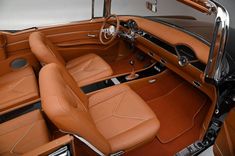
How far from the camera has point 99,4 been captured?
3.00 m

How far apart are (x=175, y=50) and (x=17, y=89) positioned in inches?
50.0

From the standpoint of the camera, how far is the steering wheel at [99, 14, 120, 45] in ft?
7.02

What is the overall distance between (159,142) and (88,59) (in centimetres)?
103

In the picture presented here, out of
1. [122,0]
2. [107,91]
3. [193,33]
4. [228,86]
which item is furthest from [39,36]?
[122,0]

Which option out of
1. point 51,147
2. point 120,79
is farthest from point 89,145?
point 120,79

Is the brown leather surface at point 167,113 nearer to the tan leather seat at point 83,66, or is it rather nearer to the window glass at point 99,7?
the tan leather seat at point 83,66

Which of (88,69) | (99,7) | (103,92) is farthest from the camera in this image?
(99,7)

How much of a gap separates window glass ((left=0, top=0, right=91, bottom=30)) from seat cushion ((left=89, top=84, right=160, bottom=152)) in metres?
1.74

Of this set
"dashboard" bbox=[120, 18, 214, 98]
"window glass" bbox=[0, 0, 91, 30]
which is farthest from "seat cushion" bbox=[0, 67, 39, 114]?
"window glass" bbox=[0, 0, 91, 30]

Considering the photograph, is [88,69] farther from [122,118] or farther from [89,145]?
[89,145]

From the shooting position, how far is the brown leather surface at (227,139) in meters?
1.05

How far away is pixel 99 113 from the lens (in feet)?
4.91

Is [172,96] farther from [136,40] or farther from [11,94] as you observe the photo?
[11,94]

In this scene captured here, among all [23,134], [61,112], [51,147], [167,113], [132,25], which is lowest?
[167,113]
